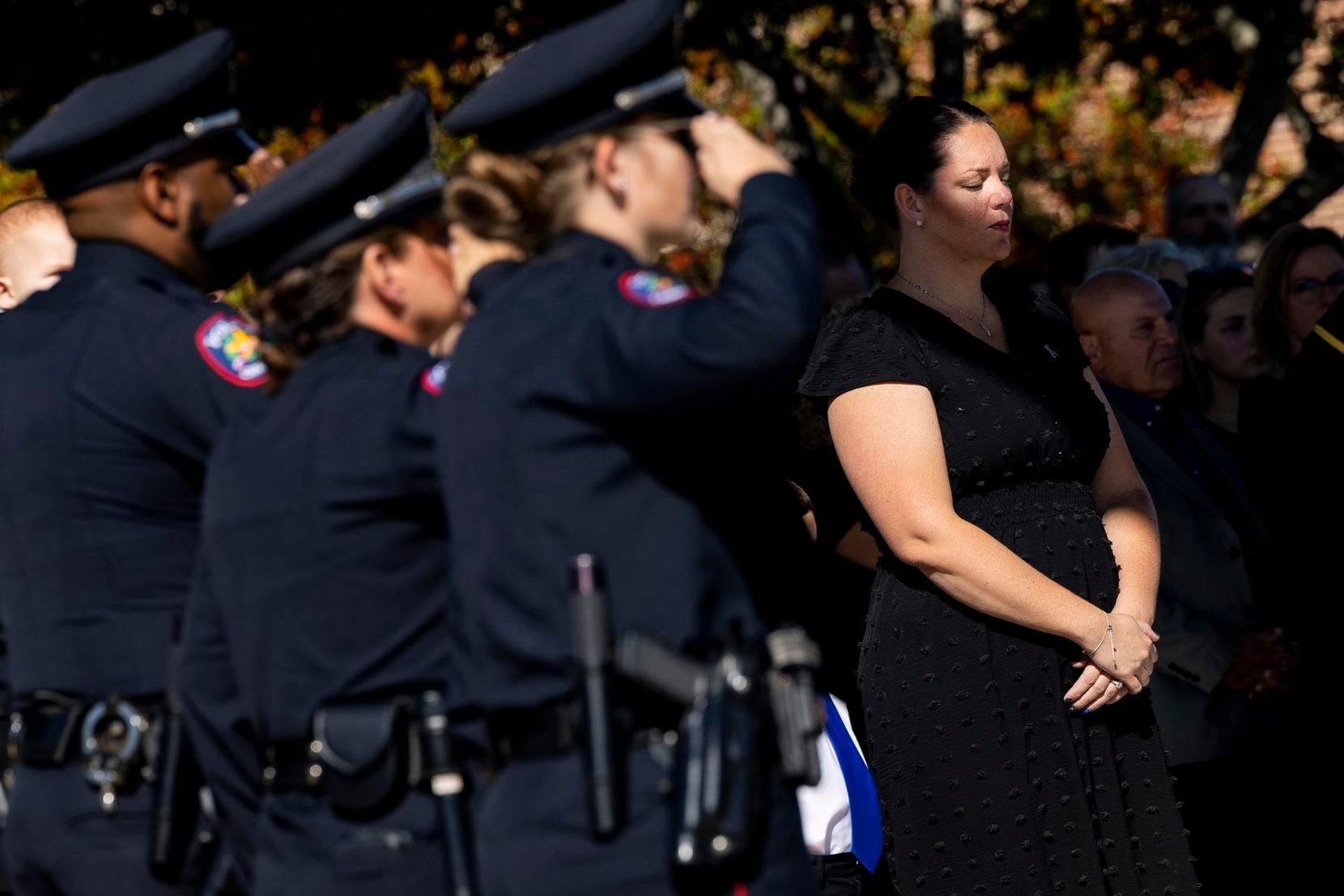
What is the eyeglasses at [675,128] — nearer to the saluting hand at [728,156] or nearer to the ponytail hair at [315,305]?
the saluting hand at [728,156]

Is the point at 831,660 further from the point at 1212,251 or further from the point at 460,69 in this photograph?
the point at 460,69

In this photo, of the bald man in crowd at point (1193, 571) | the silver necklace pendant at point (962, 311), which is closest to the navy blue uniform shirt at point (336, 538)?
the silver necklace pendant at point (962, 311)

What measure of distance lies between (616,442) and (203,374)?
946 mm

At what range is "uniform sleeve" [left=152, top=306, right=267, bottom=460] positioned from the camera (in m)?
3.17

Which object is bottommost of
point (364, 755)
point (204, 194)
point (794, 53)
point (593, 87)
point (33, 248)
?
point (794, 53)

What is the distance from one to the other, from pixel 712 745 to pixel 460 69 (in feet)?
33.6

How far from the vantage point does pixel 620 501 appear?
8.46ft

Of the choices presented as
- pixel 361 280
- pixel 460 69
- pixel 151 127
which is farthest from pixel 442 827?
pixel 460 69

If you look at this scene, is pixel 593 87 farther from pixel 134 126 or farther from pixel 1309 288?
pixel 1309 288

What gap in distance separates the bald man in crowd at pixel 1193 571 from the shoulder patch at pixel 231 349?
280 cm

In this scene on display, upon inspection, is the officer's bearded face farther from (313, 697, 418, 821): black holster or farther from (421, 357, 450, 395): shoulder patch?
(313, 697, 418, 821): black holster

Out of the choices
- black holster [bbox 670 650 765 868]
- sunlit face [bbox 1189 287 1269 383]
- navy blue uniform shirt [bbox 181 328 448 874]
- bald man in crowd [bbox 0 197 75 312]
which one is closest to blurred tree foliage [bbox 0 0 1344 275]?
sunlit face [bbox 1189 287 1269 383]

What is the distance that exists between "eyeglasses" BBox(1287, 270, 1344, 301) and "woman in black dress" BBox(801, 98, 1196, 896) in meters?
2.22

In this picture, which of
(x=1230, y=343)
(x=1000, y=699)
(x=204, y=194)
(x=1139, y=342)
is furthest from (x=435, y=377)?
(x=1230, y=343)
